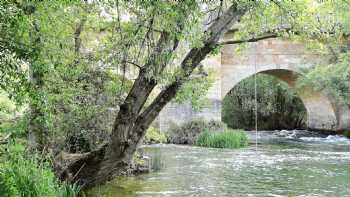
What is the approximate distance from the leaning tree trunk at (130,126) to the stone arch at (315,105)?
58.9 feet

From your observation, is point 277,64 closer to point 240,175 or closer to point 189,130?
point 189,130

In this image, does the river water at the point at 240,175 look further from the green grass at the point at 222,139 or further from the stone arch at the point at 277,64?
the stone arch at the point at 277,64

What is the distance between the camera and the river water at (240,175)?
26.7 feet

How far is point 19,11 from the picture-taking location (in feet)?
14.6

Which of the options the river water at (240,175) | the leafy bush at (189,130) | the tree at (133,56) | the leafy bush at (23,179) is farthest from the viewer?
the leafy bush at (189,130)

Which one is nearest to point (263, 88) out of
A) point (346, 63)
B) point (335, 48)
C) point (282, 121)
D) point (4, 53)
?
point (282, 121)

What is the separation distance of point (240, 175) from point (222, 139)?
19.7 feet

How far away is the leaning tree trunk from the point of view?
6641 millimetres

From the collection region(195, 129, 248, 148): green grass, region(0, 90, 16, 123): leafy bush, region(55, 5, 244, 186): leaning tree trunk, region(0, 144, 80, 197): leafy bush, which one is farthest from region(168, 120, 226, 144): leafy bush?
region(0, 144, 80, 197): leafy bush

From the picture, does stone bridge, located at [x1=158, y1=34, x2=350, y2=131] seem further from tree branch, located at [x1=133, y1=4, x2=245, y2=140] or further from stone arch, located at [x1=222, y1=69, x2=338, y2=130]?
tree branch, located at [x1=133, y1=4, x2=245, y2=140]

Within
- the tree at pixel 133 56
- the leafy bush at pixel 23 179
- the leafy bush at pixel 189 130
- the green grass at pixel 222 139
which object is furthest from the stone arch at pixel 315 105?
the leafy bush at pixel 23 179

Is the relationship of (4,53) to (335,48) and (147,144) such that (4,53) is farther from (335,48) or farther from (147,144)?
(335,48)

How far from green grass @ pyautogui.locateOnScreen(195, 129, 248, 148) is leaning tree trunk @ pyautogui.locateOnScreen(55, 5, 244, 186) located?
363 inches

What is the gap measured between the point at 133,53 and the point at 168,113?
41.9 ft
